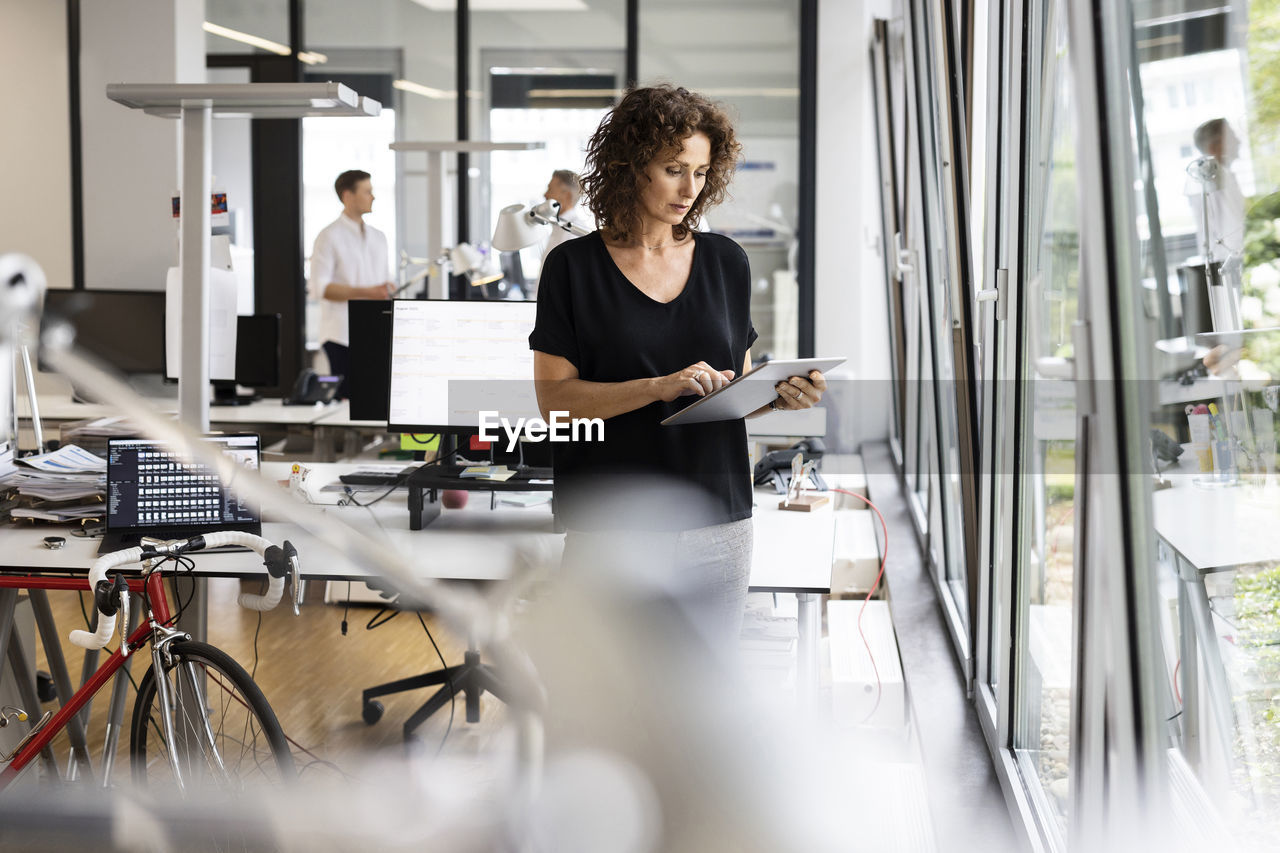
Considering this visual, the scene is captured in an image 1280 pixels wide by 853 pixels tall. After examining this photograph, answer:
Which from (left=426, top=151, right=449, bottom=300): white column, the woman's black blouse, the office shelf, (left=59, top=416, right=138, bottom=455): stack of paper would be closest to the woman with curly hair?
the woman's black blouse

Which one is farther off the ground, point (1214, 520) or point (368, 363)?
point (368, 363)

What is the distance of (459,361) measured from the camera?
9.43 feet

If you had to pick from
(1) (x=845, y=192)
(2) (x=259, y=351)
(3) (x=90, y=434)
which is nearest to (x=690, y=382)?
(3) (x=90, y=434)

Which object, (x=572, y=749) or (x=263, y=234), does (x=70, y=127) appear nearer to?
(x=263, y=234)

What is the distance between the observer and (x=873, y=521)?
15.6ft

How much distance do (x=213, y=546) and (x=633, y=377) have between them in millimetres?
956

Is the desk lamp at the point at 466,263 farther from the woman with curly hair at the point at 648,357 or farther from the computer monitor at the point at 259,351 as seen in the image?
the woman with curly hair at the point at 648,357

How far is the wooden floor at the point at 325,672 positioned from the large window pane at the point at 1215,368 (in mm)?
1770

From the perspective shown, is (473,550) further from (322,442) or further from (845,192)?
(845,192)

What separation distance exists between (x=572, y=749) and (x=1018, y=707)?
4.01ft

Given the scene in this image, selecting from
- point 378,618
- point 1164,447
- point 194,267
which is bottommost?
point 378,618

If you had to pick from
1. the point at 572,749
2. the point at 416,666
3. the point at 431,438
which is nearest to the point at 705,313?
the point at 572,749

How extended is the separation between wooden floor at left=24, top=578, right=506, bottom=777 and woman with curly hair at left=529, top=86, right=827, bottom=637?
3.46ft

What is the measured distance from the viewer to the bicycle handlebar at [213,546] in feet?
6.89
